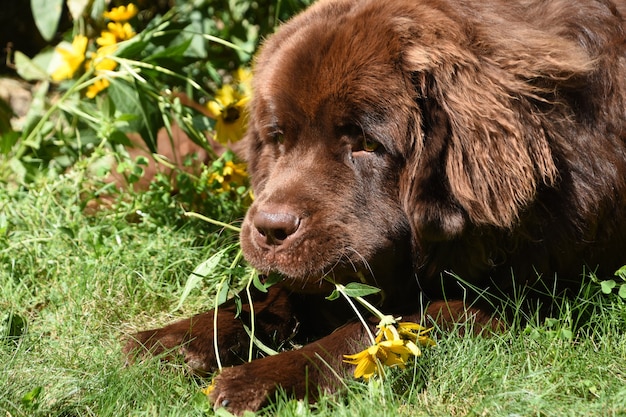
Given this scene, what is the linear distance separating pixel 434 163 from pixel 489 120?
8.5 inches

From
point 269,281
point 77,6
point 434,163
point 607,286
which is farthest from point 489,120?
point 77,6

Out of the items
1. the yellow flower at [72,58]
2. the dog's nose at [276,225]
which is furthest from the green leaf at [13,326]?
the yellow flower at [72,58]

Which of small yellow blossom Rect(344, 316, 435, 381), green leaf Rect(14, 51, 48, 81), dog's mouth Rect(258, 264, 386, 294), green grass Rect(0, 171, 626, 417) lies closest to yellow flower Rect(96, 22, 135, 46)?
green leaf Rect(14, 51, 48, 81)

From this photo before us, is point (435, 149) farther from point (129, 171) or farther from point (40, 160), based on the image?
point (40, 160)

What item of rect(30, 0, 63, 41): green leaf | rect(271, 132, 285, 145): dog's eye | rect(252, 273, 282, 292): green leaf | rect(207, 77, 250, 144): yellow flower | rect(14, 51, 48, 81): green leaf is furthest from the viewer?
rect(14, 51, 48, 81): green leaf

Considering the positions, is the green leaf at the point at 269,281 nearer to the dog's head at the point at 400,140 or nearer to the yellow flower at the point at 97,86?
the dog's head at the point at 400,140

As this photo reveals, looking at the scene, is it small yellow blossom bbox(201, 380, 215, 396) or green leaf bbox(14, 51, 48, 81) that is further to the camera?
green leaf bbox(14, 51, 48, 81)

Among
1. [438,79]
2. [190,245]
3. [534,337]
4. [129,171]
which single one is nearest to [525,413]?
[534,337]

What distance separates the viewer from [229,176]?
4.23 meters

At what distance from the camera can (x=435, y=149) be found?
282cm

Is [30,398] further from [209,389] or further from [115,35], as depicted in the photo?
[115,35]

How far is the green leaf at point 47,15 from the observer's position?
14.9 ft

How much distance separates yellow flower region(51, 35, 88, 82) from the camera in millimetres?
4482

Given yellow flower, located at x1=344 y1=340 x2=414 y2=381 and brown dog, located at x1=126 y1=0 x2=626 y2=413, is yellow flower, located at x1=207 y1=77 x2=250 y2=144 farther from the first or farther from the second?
yellow flower, located at x1=344 y1=340 x2=414 y2=381
